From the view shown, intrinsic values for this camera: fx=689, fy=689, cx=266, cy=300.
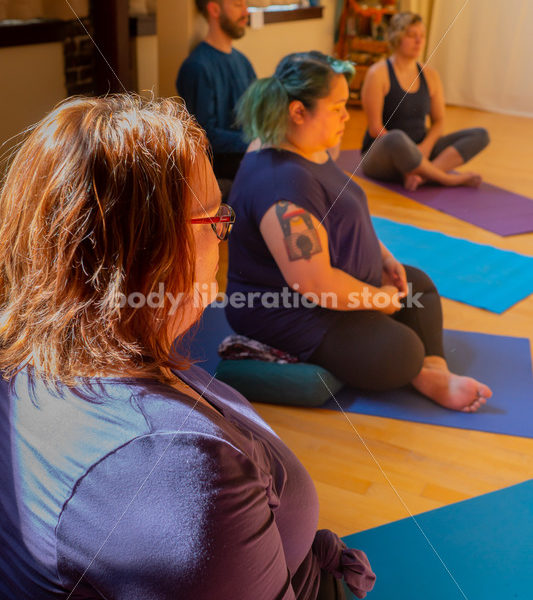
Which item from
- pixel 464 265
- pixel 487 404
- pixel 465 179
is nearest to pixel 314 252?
pixel 487 404

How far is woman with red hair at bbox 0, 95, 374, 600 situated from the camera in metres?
0.51

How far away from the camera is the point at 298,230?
1564mm

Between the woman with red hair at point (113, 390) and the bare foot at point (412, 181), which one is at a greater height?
the woman with red hair at point (113, 390)

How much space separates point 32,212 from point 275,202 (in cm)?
101

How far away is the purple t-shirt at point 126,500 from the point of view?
510 mm

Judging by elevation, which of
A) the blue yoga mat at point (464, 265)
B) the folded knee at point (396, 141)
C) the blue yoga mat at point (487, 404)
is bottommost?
the blue yoga mat at point (487, 404)

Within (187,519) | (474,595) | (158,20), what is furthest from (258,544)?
(158,20)

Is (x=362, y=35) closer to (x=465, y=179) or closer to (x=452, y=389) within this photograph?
(x=465, y=179)

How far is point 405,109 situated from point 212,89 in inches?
45.2

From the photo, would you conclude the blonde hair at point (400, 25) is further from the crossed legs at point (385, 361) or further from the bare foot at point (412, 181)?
the crossed legs at point (385, 361)

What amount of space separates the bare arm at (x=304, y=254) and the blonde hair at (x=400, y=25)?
2220 millimetres

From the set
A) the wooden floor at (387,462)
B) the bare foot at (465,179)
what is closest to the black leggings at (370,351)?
the wooden floor at (387,462)

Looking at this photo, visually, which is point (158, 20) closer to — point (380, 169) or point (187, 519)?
point (380, 169)

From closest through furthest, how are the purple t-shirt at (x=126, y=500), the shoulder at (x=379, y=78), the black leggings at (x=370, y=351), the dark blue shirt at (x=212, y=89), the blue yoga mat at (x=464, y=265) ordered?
the purple t-shirt at (x=126, y=500)
the black leggings at (x=370, y=351)
the blue yoga mat at (x=464, y=265)
the dark blue shirt at (x=212, y=89)
the shoulder at (x=379, y=78)
